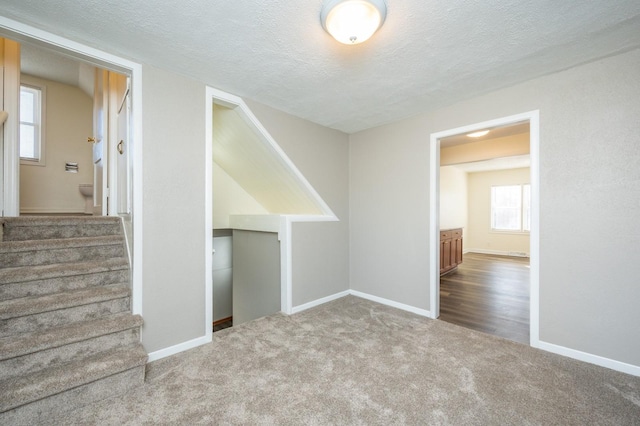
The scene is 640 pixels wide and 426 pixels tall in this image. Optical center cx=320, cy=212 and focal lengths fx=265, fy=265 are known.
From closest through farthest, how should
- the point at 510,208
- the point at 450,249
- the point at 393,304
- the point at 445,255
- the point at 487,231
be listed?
the point at 393,304, the point at 445,255, the point at 450,249, the point at 510,208, the point at 487,231

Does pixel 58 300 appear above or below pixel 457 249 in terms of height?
above

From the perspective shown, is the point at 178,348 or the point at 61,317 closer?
the point at 61,317

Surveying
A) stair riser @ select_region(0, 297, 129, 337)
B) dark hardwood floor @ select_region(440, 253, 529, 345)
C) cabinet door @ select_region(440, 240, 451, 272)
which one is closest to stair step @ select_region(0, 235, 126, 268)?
stair riser @ select_region(0, 297, 129, 337)

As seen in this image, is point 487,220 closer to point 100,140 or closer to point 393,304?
point 393,304

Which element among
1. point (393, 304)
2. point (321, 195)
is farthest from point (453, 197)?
point (321, 195)

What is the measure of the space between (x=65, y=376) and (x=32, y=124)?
16.4ft

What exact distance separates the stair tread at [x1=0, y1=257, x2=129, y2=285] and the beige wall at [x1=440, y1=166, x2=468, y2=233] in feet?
21.2

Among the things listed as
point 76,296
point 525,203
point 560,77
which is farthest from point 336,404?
point 525,203

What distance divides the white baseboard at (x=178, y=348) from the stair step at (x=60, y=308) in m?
0.43

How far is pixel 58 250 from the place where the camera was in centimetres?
216

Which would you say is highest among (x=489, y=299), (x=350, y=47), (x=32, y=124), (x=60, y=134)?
(x=32, y=124)

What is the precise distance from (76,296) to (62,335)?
11.7 inches

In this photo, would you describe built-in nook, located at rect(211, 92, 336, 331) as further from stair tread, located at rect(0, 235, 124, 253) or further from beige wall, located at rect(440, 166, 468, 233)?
beige wall, located at rect(440, 166, 468, 233)

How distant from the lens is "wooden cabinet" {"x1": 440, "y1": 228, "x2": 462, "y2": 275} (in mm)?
4938
